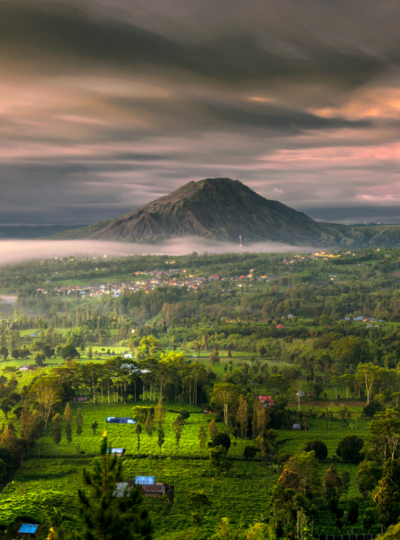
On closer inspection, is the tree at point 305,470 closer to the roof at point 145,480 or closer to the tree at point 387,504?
the tree at point 387,504

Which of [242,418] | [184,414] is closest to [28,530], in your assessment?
[242,418]

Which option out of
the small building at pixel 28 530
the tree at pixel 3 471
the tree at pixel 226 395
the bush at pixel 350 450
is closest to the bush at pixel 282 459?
the bush at pixel 350 450

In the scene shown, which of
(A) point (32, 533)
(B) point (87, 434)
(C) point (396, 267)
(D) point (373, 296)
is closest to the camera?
(A) point (32, 533)

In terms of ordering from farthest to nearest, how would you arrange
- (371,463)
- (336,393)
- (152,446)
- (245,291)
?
(245,291) → (336,393) → (152,446) → (371,463)

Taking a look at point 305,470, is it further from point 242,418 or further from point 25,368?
point 25,368

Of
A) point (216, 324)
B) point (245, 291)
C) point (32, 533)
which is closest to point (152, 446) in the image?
point (32, 533)

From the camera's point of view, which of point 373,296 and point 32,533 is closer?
point 32,533

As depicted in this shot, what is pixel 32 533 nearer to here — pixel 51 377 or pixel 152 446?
pixel 152 446

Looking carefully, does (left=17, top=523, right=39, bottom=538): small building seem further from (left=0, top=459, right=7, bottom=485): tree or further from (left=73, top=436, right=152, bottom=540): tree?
(left=73, top=436, right=152, bottom=540): tree
